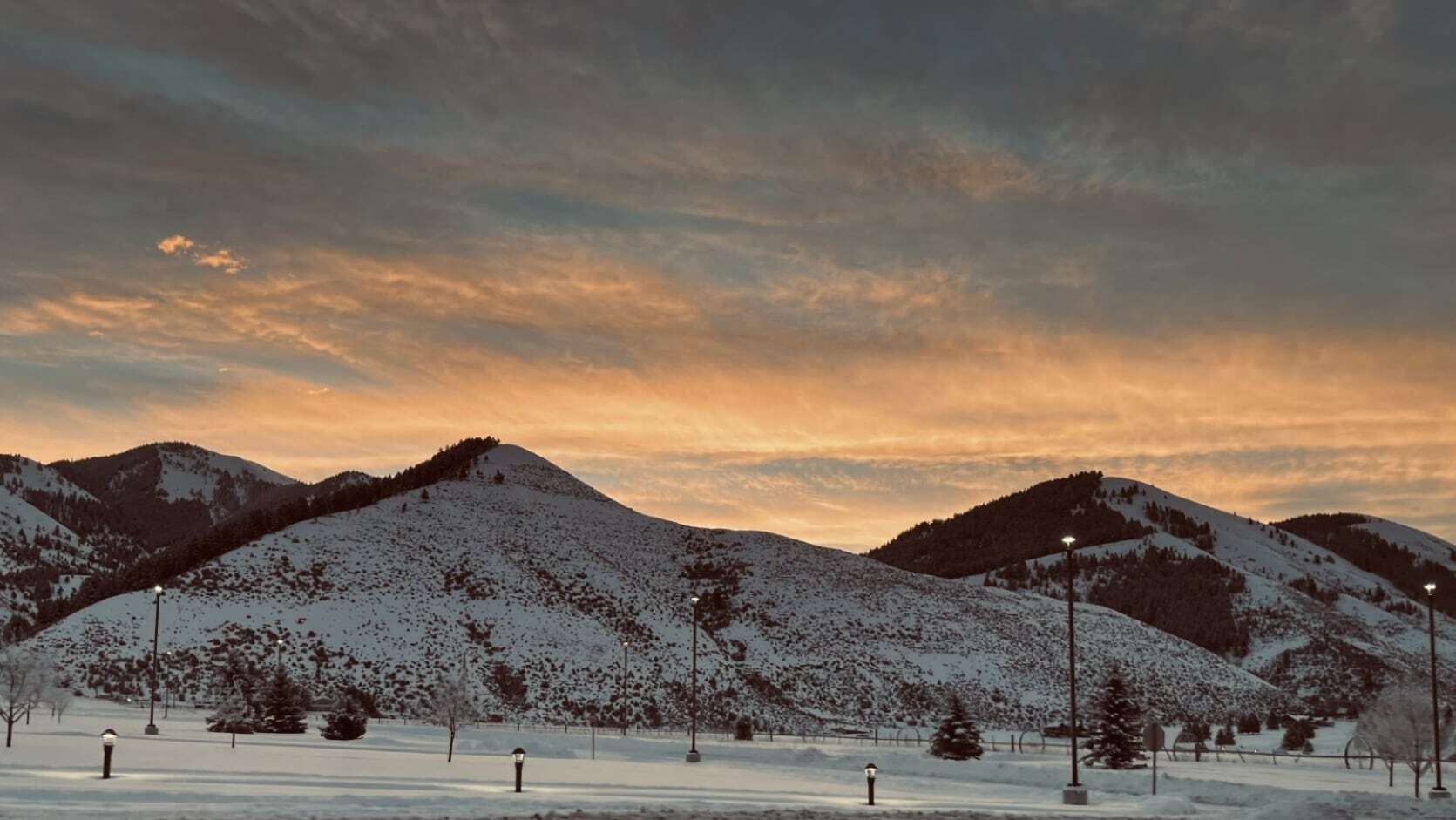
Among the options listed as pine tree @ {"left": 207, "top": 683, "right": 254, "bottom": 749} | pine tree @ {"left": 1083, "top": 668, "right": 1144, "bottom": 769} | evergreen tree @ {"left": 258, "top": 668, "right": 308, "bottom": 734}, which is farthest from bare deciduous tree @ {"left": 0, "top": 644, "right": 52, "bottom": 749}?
pine tree @ {"left": 1083, "top": 668, "right": 1144, "bottom": 769}

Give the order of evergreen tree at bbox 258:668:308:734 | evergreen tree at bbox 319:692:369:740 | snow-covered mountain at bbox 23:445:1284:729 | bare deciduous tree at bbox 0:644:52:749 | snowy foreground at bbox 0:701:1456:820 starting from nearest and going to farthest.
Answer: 1. snowy foreground at bbox 0:701:1456:820
2. bare deciduous tree at bbox 0:644:52:749
3. evergreen tree at bbox 319:692:369:740
4. evergreen tree at bbox 258:668:308:734
5. snow-covered mountain at bbox 23:445:1284:729

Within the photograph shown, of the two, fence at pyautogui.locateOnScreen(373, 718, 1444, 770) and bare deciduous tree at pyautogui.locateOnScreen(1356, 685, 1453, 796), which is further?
fence at pyautogui.locateOnScreen(373, 718, 1444, 770)

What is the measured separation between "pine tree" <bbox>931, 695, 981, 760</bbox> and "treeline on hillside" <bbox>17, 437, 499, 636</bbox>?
275 feet

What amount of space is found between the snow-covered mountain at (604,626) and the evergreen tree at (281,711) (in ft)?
104

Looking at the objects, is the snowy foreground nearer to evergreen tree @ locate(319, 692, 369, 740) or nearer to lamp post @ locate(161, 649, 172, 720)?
evergreen tree @ locate(319, 692, 369, 740)

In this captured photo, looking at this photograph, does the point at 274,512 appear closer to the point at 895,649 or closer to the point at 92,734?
the point at 895,649

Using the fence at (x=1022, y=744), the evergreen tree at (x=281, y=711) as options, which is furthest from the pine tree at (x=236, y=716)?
the fence at (x=1022, y=744)

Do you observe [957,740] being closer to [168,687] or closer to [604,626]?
[168,687]

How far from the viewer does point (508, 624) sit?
123 meters

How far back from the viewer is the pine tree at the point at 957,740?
60.0m

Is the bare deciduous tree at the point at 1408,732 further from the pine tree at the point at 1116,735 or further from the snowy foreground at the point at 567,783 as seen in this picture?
the pine tree at the point at 1116,735

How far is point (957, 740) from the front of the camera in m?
60.2

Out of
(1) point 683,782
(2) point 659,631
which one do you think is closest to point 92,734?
(1) point 683,782

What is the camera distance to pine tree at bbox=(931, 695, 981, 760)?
59969 millimetres
